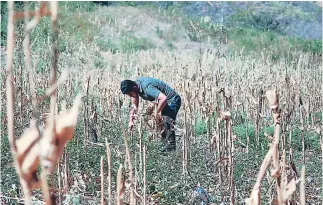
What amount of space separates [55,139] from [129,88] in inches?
160

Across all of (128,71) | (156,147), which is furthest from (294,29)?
(156,147)

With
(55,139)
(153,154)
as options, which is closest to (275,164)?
(55,139)

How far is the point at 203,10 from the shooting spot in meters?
22.4

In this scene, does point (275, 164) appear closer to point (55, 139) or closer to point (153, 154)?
point (55, 139)

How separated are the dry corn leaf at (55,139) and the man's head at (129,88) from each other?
4.00 metres

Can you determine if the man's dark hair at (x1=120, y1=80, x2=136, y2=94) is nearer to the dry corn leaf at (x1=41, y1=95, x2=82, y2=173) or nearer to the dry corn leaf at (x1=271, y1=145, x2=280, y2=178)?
the dry corn leaf at (x1=271, y1=145, x2=280, y2=178)

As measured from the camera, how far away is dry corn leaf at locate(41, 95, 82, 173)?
0.38 m

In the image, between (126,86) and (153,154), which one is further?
(126,86)

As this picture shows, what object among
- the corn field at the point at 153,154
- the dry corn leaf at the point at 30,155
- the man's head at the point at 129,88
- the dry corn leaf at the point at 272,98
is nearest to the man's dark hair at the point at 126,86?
the man's head at the point at 129,88

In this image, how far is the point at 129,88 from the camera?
4.46 m

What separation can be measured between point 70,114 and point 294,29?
21.3 meters

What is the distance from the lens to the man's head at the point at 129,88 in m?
4.41

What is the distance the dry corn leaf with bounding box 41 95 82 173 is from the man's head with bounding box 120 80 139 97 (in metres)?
4.00

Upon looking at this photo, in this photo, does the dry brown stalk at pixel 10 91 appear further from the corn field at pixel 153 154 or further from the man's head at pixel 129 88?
the man's head at pixel 129 88
